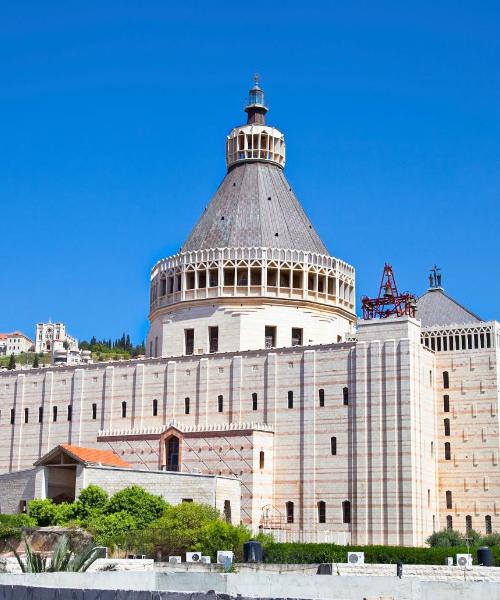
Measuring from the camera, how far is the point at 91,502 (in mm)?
64625

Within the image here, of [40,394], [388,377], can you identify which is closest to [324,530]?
[388,377]

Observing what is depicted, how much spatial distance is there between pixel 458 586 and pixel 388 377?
137 ft

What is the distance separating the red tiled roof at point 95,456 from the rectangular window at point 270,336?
13.4 metres

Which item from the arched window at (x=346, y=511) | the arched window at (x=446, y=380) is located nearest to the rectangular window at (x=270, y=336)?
the arched window at (x=446, y=380)

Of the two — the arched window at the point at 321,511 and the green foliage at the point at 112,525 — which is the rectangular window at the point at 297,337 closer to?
the arched window at the point at 321,511

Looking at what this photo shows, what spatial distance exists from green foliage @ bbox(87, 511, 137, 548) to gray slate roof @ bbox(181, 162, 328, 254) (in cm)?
2452

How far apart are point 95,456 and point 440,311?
27665 mm

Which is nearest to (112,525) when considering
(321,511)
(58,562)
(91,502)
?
(91,502)

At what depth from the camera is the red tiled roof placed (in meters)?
67.2

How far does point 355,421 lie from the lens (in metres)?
67.4

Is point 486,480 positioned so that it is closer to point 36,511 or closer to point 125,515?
point 125,515

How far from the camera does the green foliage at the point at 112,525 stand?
196ft

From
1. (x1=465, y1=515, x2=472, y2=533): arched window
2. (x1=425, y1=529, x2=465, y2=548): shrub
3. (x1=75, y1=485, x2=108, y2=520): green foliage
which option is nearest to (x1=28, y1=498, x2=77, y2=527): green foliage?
(x1=75, y1=485, x2=108, y2=520): green foliage

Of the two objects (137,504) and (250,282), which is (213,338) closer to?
(250,282)
